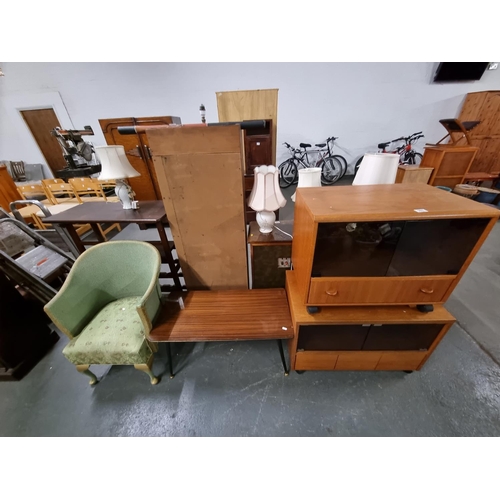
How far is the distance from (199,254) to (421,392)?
1.76 m

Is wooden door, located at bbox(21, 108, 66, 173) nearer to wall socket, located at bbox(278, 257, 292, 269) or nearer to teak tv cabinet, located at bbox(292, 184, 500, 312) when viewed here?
wall socket, located at bbox(278, 257, 292, 269)

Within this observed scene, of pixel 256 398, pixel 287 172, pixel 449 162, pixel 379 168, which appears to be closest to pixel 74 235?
pixel 256 398

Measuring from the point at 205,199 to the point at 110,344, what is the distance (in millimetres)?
1072

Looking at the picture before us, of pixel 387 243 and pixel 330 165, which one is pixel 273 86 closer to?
pixel 330 165

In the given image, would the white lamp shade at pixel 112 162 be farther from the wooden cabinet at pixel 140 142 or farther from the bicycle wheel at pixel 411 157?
the bicycle wheel at pixel 411 157

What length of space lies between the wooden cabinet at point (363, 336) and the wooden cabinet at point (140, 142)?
2.72 metres

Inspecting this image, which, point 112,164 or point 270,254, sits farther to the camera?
point 270,254

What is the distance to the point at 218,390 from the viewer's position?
139 centimetres

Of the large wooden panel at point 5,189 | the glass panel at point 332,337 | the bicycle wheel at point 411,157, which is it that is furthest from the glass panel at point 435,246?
the large wooden panel at point 5,189

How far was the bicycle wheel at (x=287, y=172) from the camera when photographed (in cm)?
515

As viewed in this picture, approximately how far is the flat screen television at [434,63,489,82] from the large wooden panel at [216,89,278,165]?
4.22 metres

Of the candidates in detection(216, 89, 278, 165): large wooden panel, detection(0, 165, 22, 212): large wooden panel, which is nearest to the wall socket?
detection(216, 89, 278, 165): large wooden panel

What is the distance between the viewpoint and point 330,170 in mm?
5195

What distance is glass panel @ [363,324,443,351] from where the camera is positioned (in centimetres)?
118
